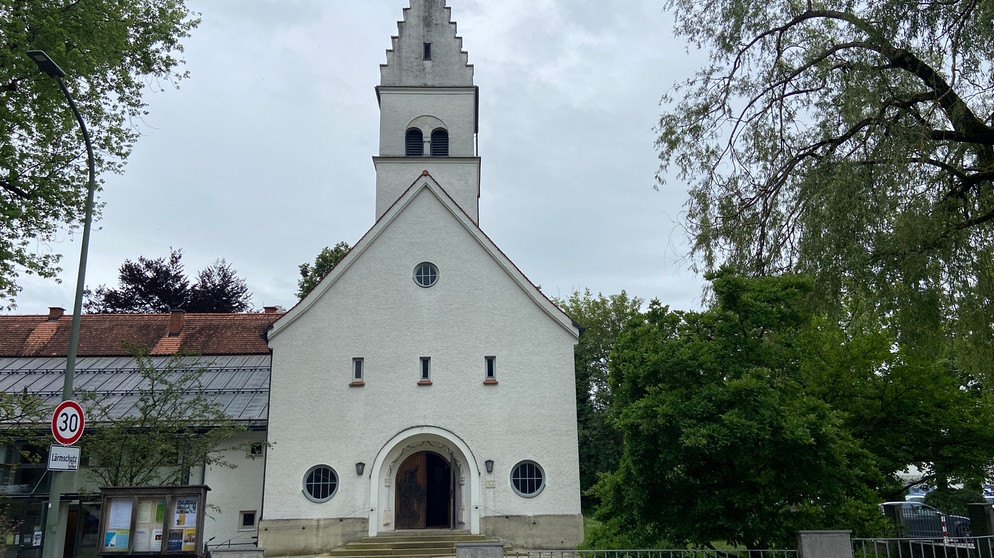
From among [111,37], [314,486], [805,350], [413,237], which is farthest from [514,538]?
[111,37]

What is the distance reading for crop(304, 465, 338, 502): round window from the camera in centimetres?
2047

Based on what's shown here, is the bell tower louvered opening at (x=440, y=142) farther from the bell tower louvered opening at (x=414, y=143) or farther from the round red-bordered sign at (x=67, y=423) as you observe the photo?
the round red-bordered sign at (x=67, y=423)

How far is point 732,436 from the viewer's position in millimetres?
10367

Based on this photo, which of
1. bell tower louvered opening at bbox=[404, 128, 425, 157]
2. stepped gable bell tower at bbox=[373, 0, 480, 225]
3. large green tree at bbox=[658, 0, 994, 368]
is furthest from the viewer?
bell tower louvered opening at bbox=[404, 128, 425, 157]

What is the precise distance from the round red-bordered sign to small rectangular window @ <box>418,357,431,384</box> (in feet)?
37.1

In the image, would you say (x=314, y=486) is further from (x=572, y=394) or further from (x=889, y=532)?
(x=889, y=532)

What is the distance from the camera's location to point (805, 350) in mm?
11938

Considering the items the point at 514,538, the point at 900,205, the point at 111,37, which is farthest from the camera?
the point at 514,538

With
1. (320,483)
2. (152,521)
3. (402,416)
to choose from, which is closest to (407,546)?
(320,483)

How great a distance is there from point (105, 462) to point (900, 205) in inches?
659

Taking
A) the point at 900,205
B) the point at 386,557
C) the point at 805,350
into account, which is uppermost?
the point at 900,205

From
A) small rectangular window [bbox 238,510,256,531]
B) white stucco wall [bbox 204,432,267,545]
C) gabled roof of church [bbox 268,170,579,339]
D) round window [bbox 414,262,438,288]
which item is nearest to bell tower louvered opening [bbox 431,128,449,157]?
gabled roof of church [bbox 268,170,579,339]

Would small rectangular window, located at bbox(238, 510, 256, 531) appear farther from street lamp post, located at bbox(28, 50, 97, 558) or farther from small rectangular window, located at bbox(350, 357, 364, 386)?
street lamp post, located at bbox(28, 50, 97, 558)

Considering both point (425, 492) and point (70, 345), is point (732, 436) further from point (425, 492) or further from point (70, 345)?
point (425, 492)
